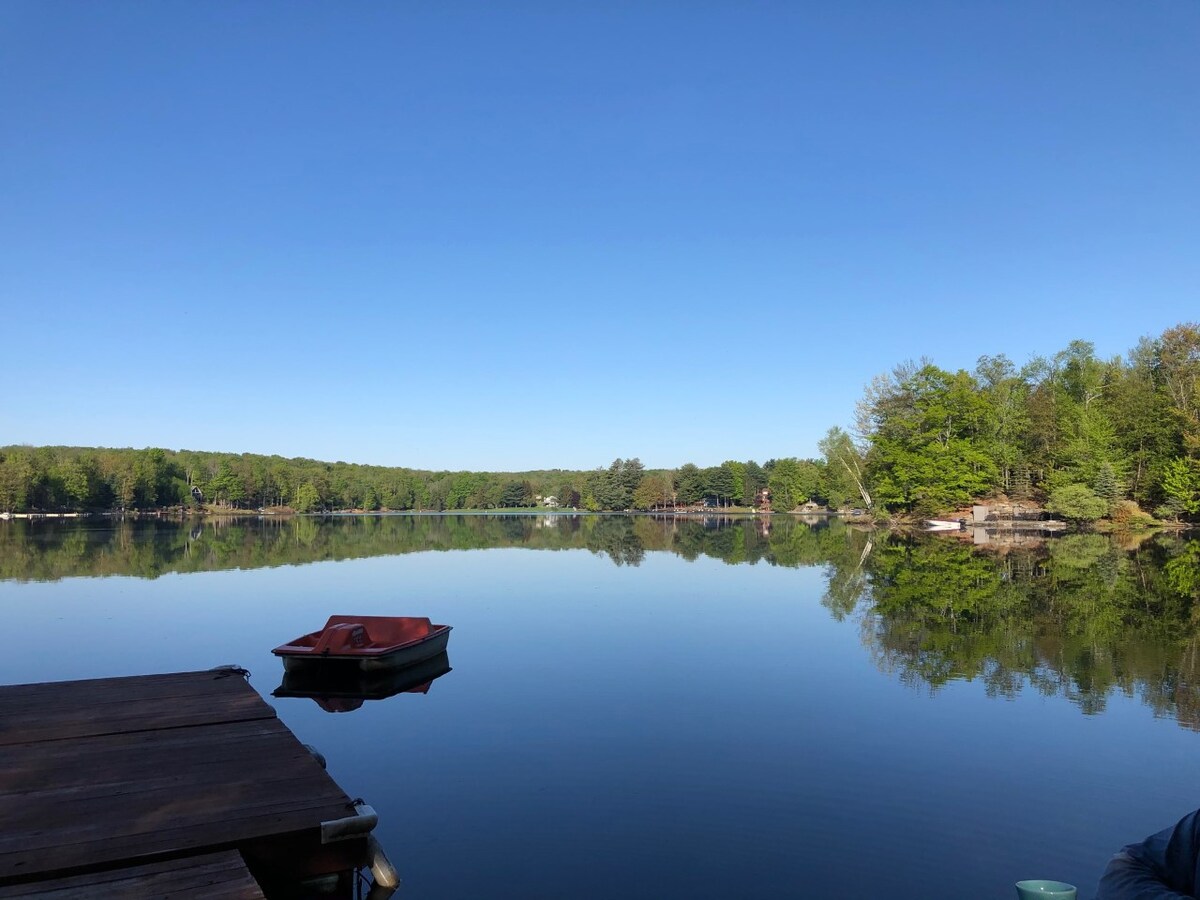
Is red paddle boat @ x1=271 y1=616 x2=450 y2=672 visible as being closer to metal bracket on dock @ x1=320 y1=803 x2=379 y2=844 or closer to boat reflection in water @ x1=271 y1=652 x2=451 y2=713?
boat reflection in water @ x1=271 y1=652 x2=451 y2=713

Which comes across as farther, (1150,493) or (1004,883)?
(1150,493)

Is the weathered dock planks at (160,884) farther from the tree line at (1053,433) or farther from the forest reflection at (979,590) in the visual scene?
the tree line at (1053,433)

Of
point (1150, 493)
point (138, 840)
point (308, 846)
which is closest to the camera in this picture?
point (138, 840)

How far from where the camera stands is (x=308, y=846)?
564 cm

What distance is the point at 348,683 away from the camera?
13766 mm

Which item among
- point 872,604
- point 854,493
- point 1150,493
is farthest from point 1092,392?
point 872,604

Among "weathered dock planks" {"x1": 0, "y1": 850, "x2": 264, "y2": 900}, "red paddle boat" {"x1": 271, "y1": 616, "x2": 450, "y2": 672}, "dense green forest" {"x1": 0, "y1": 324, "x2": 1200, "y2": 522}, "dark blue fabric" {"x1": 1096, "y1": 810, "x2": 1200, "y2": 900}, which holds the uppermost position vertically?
"dense green forest" {"x1": 0, "y1": 324, "x2": 1200, "y2": 522}

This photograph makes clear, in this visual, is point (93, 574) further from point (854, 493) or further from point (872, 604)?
point (854, 493)

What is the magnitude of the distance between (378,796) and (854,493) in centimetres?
10499

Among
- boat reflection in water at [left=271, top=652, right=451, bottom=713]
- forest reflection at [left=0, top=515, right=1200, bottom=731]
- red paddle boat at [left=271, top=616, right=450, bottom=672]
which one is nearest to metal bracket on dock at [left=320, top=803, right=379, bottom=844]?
boat reflection in water at [left=271, top=652, right=451, bottom=713]

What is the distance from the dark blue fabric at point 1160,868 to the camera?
10.2 feet

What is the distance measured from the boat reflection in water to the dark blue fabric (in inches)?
448

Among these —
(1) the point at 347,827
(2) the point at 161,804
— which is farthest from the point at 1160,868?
(2) the point at 161,804

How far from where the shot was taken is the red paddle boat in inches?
544
